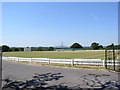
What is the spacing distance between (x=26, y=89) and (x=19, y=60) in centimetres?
1438

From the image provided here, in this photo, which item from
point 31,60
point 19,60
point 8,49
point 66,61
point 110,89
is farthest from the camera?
point 8,49

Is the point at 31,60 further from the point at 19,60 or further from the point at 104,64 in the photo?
the point at 104,64

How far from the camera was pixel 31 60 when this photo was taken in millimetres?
17328

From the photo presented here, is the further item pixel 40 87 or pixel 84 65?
pixel 84 65

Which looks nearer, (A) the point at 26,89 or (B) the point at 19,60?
(A) the point at 26,89

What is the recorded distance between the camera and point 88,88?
19.2 feet

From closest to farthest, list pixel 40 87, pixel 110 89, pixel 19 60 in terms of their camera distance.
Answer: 1. pixel 110 89
2. pixel 40 87
3. pixel 19 60

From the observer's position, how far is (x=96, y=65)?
1236cm

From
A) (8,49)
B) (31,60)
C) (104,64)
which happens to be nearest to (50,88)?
(104,64)

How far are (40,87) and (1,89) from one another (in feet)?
5.48

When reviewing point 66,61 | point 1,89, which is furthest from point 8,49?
point 1,89

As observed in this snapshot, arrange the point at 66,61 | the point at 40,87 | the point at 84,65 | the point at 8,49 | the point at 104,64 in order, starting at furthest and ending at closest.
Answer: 1. the point at 8,49
2. the point at 66,61
3. the point at 84,65
4. the point at 104,64
5. the point at 40,87

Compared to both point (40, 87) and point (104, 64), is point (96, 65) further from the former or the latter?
point (40, 87)

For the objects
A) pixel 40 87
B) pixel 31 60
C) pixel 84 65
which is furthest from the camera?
pixel 31 60
